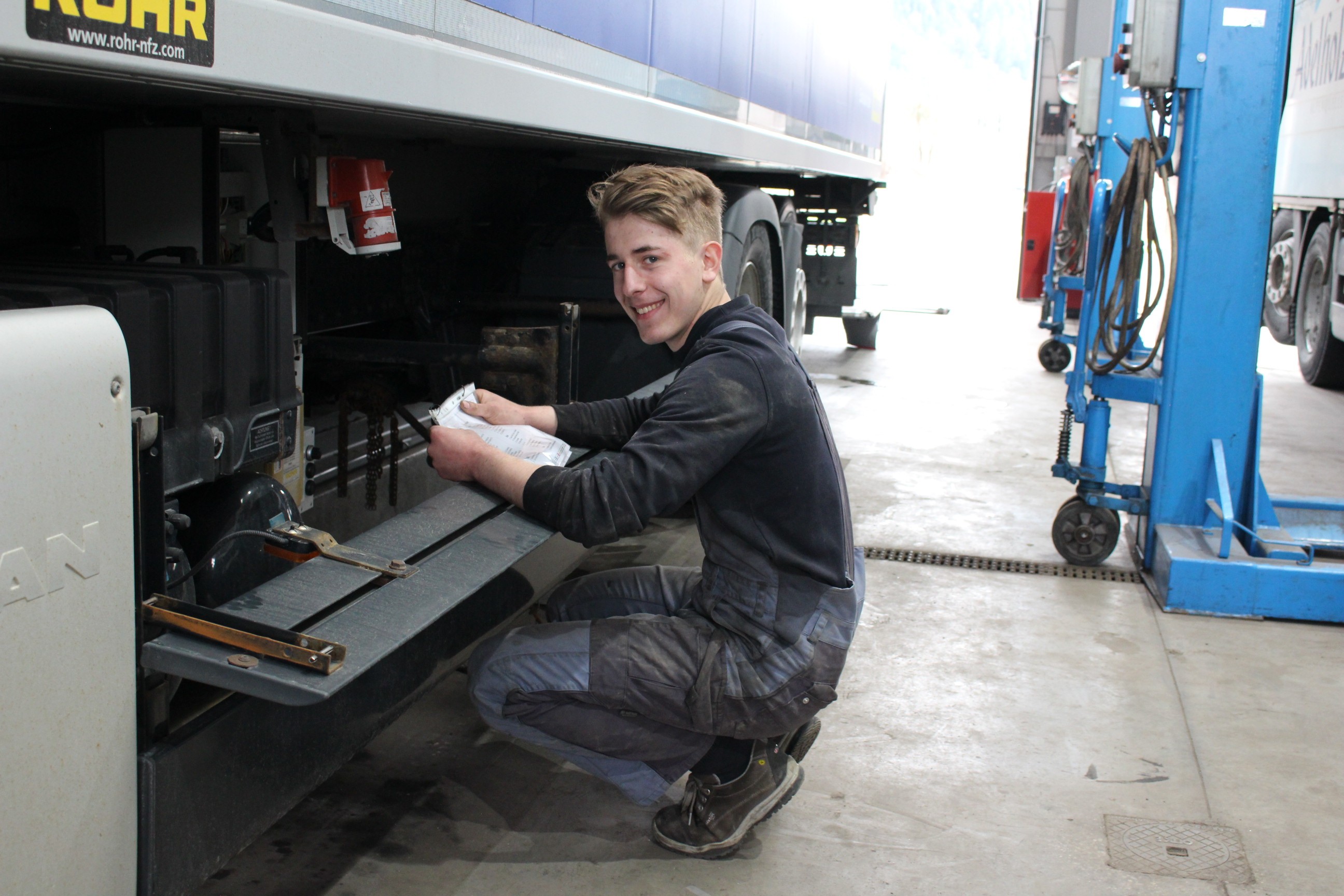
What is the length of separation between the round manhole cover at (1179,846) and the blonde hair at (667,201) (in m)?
1.49

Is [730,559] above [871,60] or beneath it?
beneath

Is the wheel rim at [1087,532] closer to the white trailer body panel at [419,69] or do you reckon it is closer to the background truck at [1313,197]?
the white trailer body panel at [419,69]

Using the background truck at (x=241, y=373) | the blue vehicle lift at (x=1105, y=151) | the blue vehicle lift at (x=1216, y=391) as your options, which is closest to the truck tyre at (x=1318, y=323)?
the blue vehicle lift at (x=1105, y=151)

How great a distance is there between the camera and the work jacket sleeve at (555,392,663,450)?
255 centimetres

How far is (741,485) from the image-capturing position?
7.18ft

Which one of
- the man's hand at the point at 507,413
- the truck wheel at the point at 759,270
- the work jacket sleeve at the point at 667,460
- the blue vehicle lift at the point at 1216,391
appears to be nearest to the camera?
the work jacket sleeve at the point at 667,460

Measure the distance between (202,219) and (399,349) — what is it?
568 mm

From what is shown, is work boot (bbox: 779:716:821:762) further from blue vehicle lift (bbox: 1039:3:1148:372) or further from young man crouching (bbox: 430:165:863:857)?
blue vehicle lift (bbox: 1039:3:1148:372)

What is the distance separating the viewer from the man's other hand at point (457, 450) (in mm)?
2195

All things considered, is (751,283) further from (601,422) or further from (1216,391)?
(601,422)

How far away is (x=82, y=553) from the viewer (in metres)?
1.34

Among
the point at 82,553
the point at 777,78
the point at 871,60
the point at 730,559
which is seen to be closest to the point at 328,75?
→ the point at 82,553

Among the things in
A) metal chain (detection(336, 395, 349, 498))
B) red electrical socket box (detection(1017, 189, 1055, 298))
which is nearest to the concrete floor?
metal chain (detection(336, 395, 349, 498))

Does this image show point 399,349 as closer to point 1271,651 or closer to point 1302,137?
point 1271,651
